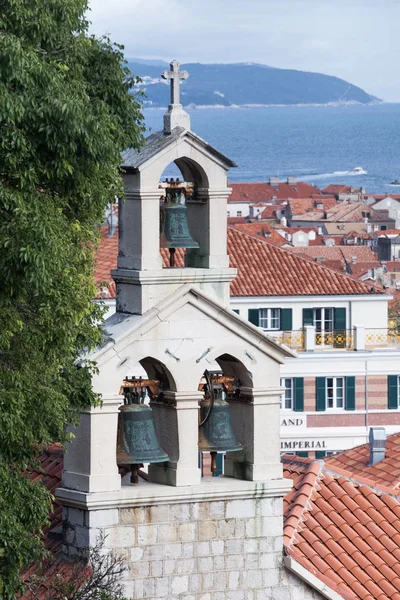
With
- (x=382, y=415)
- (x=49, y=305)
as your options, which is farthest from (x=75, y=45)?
(x=382, y=415)

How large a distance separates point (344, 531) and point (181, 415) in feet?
7.32

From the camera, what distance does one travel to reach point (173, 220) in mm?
16875

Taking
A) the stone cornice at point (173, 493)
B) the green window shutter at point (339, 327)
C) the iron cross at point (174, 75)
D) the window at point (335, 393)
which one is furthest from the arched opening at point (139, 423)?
the window at point (335, 393)

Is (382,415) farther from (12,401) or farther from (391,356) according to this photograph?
(12,401)

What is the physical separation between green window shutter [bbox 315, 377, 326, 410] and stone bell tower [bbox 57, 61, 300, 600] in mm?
49016

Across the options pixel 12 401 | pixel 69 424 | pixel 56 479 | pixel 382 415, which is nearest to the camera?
pixel 12 401

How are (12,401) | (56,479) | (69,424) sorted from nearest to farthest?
(12,401), (69,424), (56,479)

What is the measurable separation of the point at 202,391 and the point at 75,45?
318 cm

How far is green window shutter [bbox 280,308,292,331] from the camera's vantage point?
64.6 meters

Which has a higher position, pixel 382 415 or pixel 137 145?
pixel 382 415

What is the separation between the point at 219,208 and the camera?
16.9 m

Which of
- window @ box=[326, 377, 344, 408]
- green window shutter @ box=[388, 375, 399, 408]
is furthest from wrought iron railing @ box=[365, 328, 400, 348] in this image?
window @ box=[326, 377, 344, 408]

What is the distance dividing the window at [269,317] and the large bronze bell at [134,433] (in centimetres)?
4725

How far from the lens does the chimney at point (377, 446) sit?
22.8 meters
